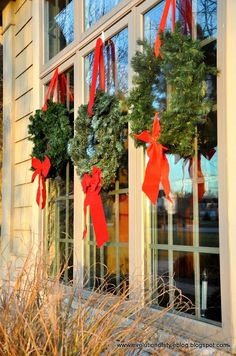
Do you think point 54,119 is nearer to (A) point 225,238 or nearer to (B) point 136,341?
(A) point 225,238

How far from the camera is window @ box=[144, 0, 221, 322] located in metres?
2.83

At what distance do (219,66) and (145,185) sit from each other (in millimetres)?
897

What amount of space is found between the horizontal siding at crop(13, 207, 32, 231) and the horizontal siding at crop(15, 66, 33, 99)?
4.70 ft

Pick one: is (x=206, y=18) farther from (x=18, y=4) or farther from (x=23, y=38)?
(x=18, y=4)

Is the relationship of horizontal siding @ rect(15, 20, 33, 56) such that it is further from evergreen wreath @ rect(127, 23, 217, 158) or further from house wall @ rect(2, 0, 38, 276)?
evergreen wreath @ rect(127, 23, 217, 158)

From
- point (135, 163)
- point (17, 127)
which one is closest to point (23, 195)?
point (17, 127)

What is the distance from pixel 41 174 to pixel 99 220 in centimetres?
126

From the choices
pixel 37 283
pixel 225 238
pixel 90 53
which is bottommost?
pixel 37 283

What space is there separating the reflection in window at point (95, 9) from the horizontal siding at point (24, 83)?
4.49ft

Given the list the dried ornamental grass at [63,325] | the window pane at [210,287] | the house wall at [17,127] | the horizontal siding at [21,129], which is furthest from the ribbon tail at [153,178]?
the horizontal siding at [21,129]

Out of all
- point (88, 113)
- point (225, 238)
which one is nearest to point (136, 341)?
point (225, 238)

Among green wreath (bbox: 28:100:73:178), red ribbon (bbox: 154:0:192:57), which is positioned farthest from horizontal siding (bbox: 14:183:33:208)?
red ribbon (bbox: 154:0:192:57)

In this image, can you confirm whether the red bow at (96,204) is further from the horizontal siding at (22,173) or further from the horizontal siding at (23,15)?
the horizontal siding at (23,15)

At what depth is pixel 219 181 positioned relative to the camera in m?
2.71
